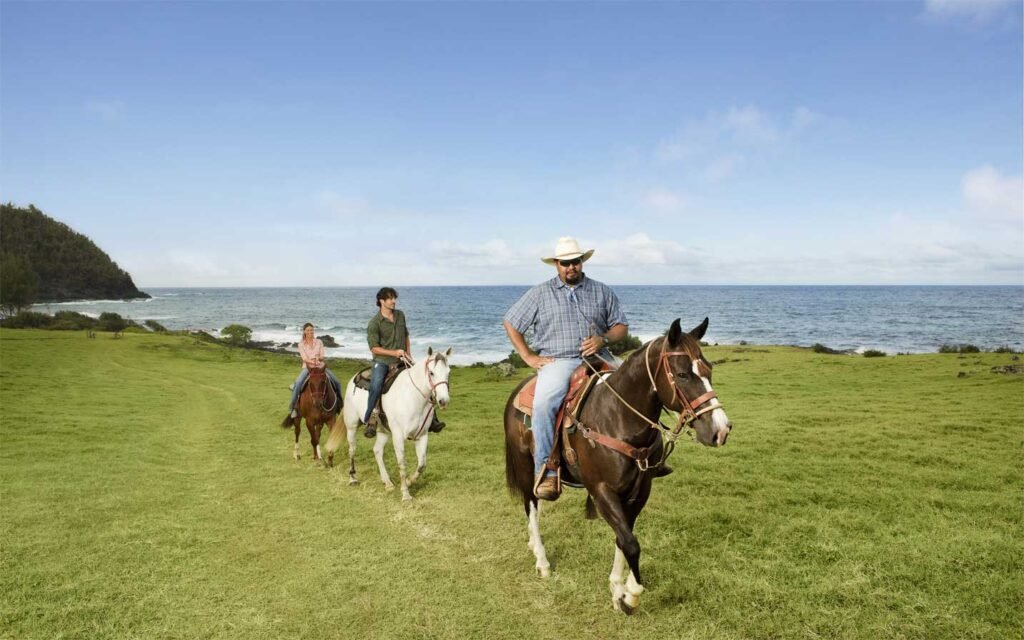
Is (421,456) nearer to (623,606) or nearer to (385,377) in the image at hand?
(385,377)

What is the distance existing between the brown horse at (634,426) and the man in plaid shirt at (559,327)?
34 cm

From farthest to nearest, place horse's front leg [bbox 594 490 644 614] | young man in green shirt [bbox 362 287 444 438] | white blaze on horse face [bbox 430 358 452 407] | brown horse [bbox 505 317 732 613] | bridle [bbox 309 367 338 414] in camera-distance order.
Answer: bridle [bbox 309 367 338 414] < young man in green shirt [bbox 362 287 444 438] < white blaze on horse face [bbox 430 358 452 407] < horse's front leg [bbox 594 490 644 614] < brown horse [bbox 505 317 732 613]

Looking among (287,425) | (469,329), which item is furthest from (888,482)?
(469,329)

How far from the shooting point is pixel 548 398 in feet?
18.8

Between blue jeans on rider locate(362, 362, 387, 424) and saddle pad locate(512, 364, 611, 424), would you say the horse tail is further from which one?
saddle pad locate(512, 364, 611, 424)

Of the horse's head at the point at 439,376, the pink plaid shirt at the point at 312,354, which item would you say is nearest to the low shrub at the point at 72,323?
the pink plaid shirt at the point at 312,354

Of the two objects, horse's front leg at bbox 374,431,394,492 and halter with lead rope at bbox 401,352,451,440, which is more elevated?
halter with lead rope at bbox 401,352,451,440

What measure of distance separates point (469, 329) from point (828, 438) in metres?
67.5

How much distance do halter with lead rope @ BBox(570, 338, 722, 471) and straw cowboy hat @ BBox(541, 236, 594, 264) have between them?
1.27 meters

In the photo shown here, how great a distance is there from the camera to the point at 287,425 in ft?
41.9

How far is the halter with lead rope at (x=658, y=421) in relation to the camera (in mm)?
4421

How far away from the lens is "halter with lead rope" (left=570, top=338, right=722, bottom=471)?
442cm

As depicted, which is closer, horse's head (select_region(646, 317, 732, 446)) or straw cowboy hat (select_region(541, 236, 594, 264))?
horse's head (select_region(646, 317, 732, 446))

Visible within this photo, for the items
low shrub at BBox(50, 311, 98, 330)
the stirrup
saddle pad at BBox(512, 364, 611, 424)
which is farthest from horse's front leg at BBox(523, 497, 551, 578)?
low shrub at BBox(50, 311, 98, 330)
